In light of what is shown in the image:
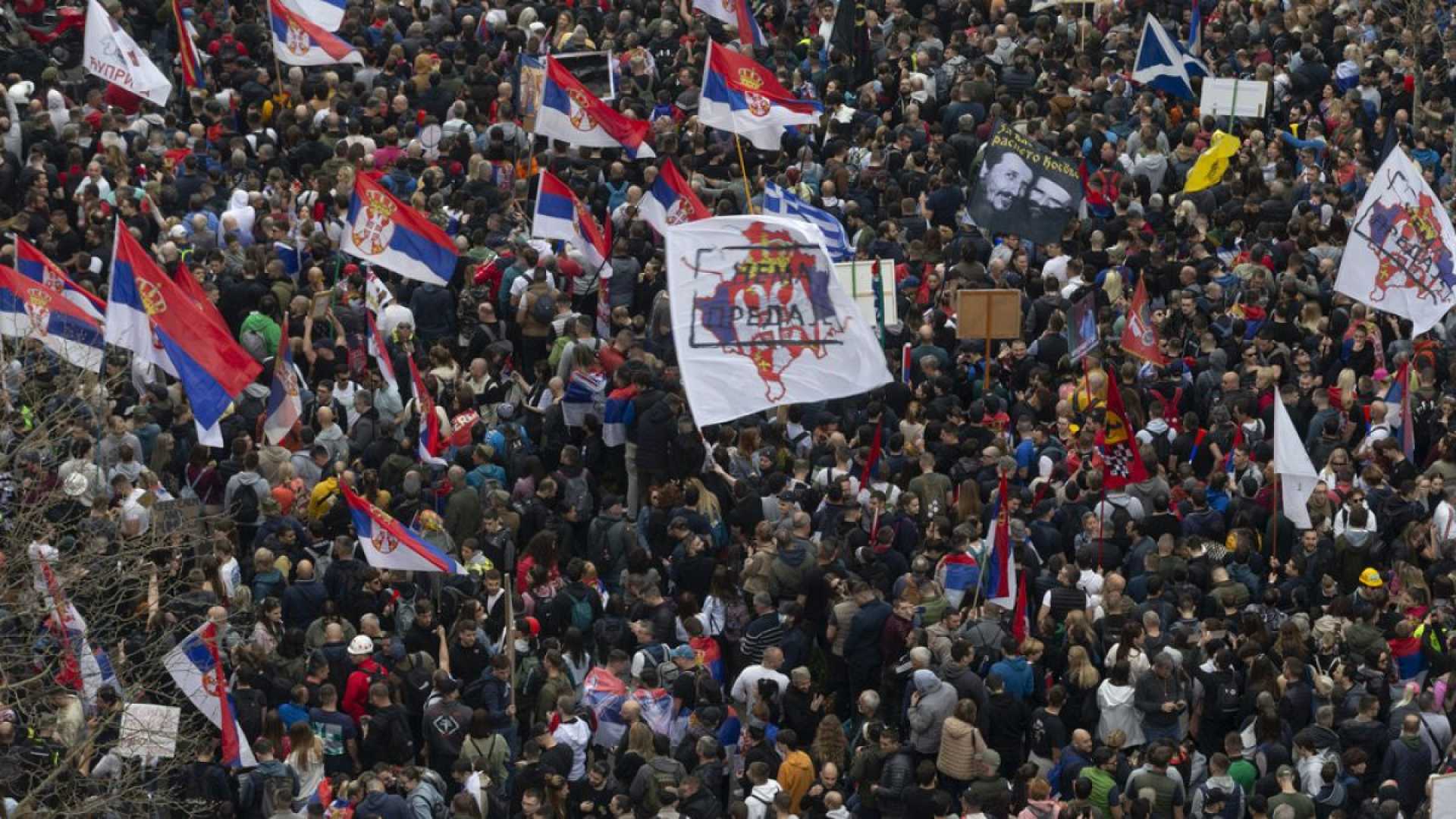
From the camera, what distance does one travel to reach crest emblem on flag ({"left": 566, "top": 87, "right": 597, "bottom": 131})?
3356 centimetres

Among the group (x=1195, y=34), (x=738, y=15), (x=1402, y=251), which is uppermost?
(x=1402, y=251)

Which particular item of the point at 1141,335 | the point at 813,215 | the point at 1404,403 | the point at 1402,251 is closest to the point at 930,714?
the point at 1404,403

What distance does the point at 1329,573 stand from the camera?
25.6 metres

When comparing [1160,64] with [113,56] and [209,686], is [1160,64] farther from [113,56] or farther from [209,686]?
[209,686]

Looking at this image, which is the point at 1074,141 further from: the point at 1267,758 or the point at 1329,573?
the point at 1267,758

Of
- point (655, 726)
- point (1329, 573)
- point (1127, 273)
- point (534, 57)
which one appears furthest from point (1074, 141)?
point (655, 726)

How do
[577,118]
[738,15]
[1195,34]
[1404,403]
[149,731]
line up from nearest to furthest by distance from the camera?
[149,731] → [1404,403] → [577,118] → [1195,34] → [738,15]

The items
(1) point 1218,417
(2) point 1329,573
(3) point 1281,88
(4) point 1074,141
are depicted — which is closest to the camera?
(2) point 1329,573

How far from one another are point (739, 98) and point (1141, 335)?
615 cm

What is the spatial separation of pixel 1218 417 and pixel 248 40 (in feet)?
47.1

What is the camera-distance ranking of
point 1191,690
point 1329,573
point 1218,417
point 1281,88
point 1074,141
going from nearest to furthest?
point 1191,690, point 1329,573, point 1218,417, point 1074,141, point 1281,88

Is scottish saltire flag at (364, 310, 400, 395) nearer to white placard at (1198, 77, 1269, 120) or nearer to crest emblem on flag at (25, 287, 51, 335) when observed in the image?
crest emblem on flag at (25, 287, 51, 335)

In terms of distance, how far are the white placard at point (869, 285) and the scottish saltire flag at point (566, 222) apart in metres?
2.72

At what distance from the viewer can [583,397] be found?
93.5ft
